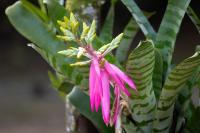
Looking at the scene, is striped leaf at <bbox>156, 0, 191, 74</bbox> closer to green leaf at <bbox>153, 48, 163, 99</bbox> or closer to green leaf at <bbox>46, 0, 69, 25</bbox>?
green leaf at <bbox>153, 48, 163, 99</bbox>

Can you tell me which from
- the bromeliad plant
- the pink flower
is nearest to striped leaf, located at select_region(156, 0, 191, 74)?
the bromeliad plant

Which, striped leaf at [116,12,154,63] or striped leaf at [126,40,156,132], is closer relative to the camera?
striped leaf at [126,40,156,132]

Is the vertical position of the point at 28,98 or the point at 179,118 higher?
the point at 179,118

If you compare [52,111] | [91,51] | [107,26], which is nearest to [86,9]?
[107,26]

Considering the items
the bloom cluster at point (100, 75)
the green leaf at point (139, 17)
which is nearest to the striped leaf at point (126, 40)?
the green leaf at point (139, 17)

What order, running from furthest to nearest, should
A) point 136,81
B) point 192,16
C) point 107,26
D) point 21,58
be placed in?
point 21,58, point 107,26, point 192,16, point 136,81

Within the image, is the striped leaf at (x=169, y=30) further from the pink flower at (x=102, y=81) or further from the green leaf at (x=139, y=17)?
the pink flower at (x=102, y=81)

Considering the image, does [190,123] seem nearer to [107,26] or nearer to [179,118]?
[179,118]
